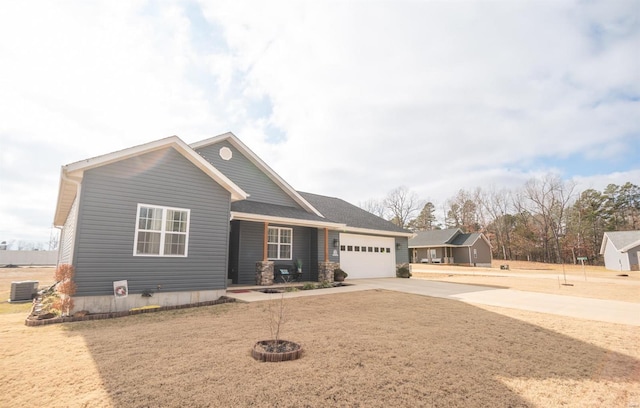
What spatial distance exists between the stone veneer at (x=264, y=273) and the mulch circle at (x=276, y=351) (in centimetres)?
791

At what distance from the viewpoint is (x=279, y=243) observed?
47.4 ft

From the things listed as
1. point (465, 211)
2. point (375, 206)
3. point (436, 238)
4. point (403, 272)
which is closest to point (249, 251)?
point (403, 272)

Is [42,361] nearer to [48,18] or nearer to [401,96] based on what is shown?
[48,18]

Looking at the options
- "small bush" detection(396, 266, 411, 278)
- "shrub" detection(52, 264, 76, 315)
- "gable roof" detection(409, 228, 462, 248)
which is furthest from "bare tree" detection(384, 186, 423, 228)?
"shrub" detection(52, 264, 76, 315)

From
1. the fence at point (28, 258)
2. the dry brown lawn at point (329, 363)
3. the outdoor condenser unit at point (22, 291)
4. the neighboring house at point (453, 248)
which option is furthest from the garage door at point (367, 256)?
the fence at point (28, 258)

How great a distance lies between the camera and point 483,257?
4119cm

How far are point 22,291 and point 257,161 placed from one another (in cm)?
997

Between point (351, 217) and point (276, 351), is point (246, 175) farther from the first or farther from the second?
point (276, 351)

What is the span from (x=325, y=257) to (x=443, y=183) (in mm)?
47549

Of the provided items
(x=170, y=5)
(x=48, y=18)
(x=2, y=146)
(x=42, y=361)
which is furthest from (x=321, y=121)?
(x=2, y=146)

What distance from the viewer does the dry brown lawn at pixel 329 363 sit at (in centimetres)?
328

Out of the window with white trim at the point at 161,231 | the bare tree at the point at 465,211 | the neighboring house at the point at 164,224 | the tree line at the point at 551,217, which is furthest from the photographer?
the bare tree at the point at 465,211

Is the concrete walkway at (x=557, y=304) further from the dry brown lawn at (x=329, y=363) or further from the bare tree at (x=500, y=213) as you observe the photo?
the bare tree at (x=500, y=213)

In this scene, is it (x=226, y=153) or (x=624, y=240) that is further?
(x=624, y=240)
